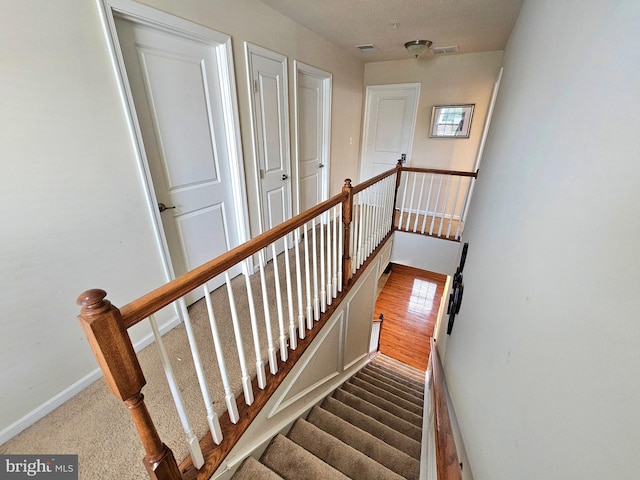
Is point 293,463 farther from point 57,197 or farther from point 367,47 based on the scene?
point 367,47

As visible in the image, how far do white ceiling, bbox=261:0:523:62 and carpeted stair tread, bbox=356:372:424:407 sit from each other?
3540 millimetres

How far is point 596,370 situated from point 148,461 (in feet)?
3.85

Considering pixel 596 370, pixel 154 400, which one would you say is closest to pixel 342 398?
pixel 154 400

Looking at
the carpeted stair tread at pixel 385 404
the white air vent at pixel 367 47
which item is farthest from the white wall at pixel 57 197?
the white air vent at pixel 367 47

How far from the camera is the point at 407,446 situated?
1.72m

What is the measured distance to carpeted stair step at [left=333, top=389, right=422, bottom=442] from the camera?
76.6 inches

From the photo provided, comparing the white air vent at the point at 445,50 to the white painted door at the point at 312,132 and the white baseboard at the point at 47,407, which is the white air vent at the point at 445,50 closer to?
the white painted door at the point at 312,132

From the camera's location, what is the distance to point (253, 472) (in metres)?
1.22

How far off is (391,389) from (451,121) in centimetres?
350

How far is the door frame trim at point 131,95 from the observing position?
1.30 meters

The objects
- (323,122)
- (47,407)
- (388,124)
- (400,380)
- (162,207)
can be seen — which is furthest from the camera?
(388,124)

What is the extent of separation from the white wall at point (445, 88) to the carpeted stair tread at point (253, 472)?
3.95 m

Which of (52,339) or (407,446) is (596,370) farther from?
(52,339)

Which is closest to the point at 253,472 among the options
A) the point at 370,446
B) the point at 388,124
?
the point at 370,446
